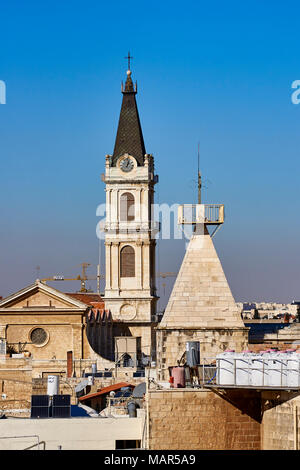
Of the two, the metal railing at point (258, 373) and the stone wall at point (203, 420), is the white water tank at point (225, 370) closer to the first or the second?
the metal railing at point (258, 373)

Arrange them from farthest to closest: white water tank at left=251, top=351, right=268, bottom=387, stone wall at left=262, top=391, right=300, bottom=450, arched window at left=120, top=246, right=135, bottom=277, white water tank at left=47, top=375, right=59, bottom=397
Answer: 1. arched window at left=120, top=246, right=135, bottom=277
2. white water tank at left=47, top=375, right=59, bottom=397
3. white water tank at left=251, top=351, right=268, bottom=387
4. stone wall at left=262, top=391, right=300, bottom=450

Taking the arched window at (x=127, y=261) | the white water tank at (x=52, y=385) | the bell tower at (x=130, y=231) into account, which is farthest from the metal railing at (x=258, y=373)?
the arched window at (x=127, y=261)

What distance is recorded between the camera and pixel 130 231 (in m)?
108

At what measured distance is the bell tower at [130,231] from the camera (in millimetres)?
108125

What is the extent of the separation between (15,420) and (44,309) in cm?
6531

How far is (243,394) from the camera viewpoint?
94.3 feet

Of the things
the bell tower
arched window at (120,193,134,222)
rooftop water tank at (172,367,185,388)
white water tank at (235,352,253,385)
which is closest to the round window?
the bell tower

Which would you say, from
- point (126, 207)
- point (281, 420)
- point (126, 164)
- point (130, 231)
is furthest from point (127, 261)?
point (281, 420)

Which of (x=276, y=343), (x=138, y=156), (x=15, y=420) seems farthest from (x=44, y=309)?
(x=15, y=420)

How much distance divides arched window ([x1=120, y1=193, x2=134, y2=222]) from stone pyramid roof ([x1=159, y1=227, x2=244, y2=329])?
237 ft

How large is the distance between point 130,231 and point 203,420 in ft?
261

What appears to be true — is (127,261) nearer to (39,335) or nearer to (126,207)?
(126,207)

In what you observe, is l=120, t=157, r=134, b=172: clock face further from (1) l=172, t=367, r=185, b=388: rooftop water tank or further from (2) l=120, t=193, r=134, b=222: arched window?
(1) l=172, t=367, r=185, b=388: rooftop water tank

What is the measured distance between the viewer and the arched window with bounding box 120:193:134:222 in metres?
108
